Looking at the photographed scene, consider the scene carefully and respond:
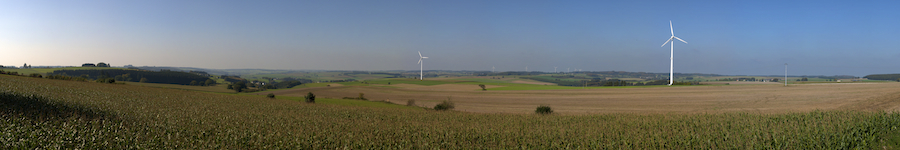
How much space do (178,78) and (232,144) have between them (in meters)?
112

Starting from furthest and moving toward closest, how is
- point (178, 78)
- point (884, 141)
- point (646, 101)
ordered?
point (178, 78), point (646, 101), point (884, 141)

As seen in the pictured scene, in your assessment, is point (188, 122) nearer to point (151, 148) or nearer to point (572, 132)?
point (151, 148)

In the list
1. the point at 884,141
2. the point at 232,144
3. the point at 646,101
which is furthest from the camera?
the point at 646,101

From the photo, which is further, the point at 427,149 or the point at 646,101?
the point at 646,101

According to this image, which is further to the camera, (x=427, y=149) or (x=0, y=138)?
(x=427, y=149)

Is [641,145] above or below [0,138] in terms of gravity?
below

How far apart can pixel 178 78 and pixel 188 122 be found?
108 meters

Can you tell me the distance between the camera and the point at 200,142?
6.43 metres

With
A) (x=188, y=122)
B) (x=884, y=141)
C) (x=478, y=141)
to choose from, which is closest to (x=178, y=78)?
(x=188, y=122)

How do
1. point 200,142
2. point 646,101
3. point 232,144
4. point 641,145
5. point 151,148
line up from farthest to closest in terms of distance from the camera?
point 646,101, point 641,145, point 232,144, point 200,142, point 151,148

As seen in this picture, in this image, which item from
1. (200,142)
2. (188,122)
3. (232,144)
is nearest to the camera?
(200,142)

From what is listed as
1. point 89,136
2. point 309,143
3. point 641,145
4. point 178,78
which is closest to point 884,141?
point 641,145

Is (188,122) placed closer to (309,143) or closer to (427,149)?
(309,143)

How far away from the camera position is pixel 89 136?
21.1ft
